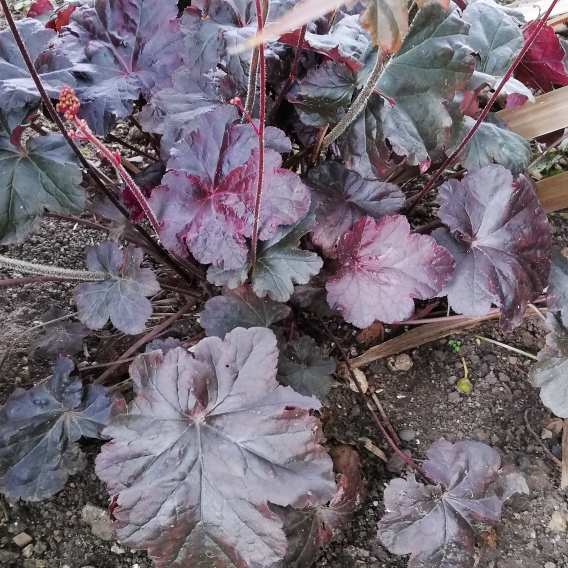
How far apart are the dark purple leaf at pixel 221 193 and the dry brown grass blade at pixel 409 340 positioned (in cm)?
58

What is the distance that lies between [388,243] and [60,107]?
641mm

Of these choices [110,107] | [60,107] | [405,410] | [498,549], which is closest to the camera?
[60,107]

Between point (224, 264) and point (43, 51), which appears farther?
point (43, 51)

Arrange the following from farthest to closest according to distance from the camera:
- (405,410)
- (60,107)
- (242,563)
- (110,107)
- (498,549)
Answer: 1. (405,410)
2. (498,549)
3. (110,107)
4. (242,563)
5. (60,107)

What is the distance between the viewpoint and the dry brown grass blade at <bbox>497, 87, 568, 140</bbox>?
1.42 m

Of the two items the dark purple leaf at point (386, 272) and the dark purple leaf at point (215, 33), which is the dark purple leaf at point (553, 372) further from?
the dark purple leaf at point (215, 33)

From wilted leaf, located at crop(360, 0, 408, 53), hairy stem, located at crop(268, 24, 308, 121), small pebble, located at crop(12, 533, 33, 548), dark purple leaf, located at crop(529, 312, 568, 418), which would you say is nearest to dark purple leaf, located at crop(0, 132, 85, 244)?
hairy stem, located at crop(268, 24, 308, 121)

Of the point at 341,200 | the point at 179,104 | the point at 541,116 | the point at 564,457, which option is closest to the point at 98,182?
the point at 179,104

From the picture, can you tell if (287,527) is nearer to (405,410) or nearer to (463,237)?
(405,410)

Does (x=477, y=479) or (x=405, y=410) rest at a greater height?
(x=477, y=479)

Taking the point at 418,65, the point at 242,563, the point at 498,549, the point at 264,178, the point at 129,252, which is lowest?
the point at 498,549

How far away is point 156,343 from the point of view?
118 centimetres

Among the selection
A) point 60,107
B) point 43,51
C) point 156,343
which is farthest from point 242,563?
point 43,51

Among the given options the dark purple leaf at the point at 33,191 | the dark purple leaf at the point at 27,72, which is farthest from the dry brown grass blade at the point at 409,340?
the dark purple leaf at the point at 27,72
